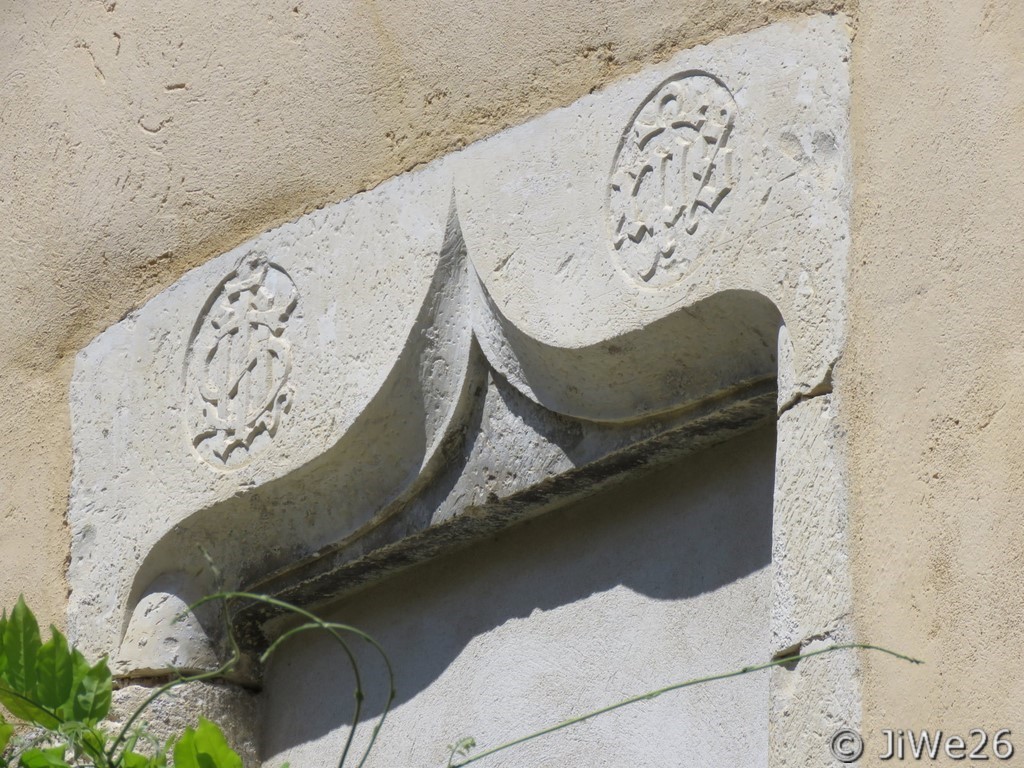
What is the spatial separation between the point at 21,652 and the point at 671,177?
0.84m

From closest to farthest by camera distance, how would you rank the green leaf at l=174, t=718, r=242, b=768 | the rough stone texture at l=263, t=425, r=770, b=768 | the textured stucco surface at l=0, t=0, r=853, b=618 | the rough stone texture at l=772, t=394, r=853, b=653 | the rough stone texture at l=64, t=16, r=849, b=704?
the green leaf at l=174, t=718, r=242, b=768
the rough stone texture at l=772, t=394, r=853, b=653
the rough stone texture at l=64, t=16, r=849, b=704
the rough stone texture at l=263, t=425, r=770, b=768
the textured stucco surface at l=0, t=0, r=853, b=618

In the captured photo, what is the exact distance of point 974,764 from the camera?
1.35 meters

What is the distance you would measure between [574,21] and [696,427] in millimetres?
511

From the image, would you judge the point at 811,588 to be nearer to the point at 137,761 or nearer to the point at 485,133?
the point at 137,761

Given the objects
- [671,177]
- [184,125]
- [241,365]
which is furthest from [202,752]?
[184,125]

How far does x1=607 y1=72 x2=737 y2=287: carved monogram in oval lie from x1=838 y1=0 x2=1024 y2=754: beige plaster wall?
172 millimetres

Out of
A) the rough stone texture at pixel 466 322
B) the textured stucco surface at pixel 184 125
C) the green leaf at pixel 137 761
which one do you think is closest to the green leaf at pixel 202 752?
the green leaf at pixel 137 761

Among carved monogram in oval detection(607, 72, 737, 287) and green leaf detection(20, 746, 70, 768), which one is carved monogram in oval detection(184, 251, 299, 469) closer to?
carved monogram in oval detection(607, 72, 737, 287)

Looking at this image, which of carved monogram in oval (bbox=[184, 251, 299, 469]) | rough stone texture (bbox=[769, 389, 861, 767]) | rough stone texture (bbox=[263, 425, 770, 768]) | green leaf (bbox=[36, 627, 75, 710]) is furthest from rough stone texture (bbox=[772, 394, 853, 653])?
carved monogram in oval (bbox=[184, 251, 299, 469])

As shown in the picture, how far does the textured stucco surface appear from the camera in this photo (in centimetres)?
206

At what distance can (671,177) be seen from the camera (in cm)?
182

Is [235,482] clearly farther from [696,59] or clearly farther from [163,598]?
[696,59]

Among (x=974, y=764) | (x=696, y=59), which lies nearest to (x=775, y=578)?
(x=974, y=764)

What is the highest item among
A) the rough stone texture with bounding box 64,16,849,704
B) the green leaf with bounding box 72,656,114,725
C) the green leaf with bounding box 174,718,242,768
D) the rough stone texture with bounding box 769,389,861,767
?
the rough stone texture with bounding box 64,16,849,704
